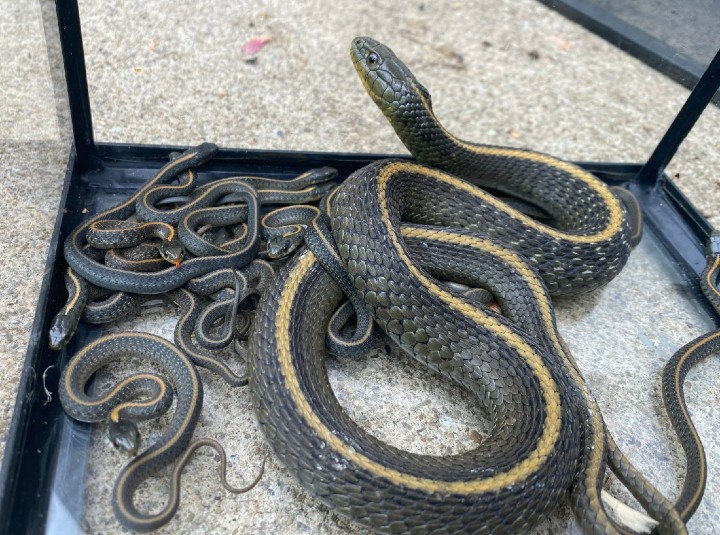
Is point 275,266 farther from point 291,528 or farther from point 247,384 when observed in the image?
point 291,528

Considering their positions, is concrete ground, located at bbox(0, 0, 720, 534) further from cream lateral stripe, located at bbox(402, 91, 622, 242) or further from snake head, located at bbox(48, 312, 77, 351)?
cream lateral stripe, located at bbox(402, 91, 622, 242)

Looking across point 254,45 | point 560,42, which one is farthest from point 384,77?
point 560,42

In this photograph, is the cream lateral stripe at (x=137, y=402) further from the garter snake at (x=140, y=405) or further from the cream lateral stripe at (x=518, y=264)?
the cream lateral stripe at (x=518, y=264)

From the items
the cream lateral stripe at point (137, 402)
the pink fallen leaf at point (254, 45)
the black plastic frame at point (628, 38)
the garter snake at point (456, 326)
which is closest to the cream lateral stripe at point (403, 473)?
the garter snake at point (456, 326)

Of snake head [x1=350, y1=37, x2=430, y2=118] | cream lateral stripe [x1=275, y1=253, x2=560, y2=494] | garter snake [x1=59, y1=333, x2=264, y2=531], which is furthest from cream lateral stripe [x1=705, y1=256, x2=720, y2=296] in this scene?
garter snake [x1=59, y1=333, x2=264, y2=531]

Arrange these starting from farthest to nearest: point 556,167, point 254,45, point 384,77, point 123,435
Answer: point 254,45 → point 556,167 → point 384,77 → point 123,435

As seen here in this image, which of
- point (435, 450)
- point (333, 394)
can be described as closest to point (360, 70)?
point (333, 394)

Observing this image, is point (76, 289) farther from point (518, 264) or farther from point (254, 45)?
point (254, 45)
